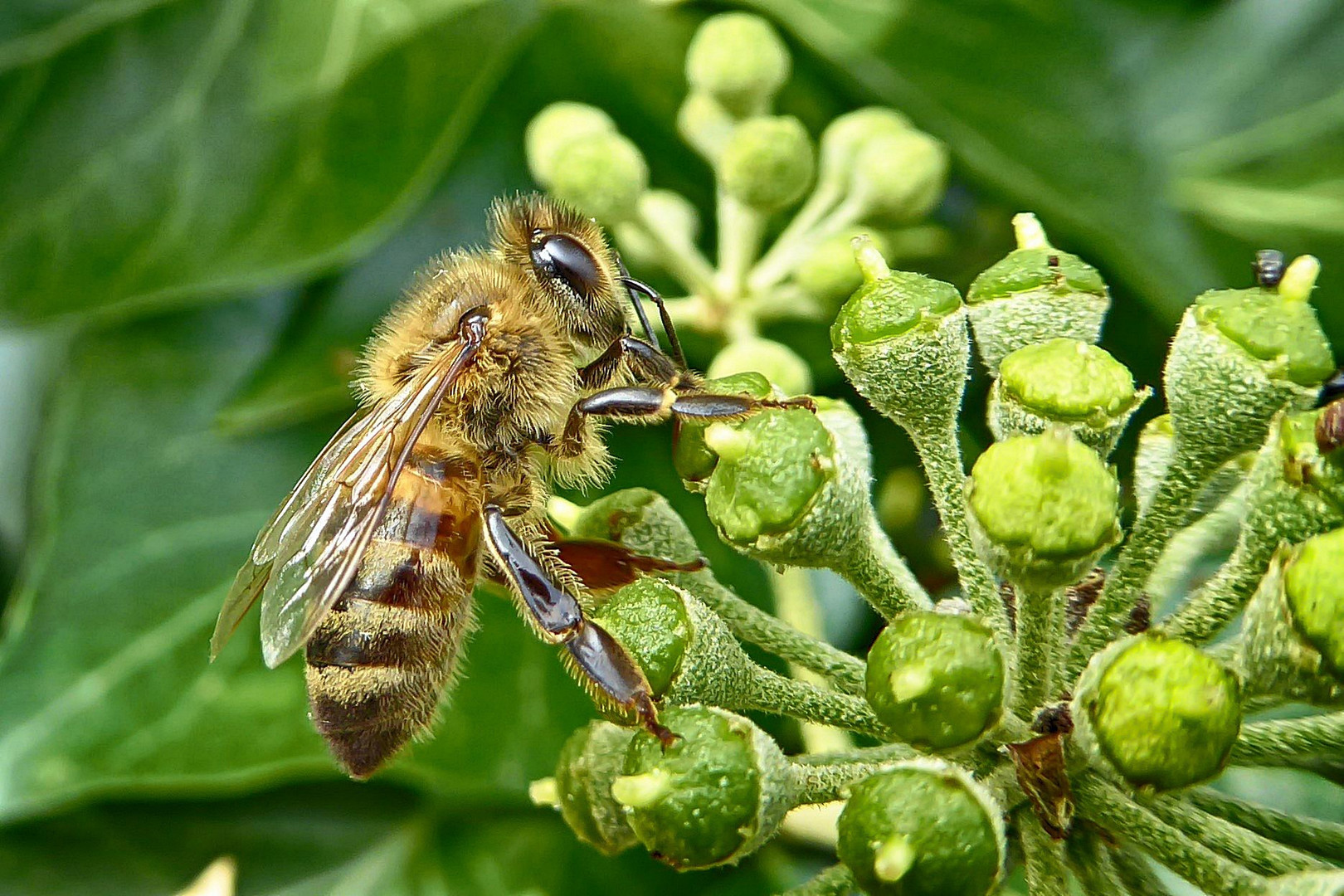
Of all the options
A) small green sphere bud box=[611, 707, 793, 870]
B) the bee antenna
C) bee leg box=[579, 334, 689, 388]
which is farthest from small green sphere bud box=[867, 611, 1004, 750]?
the bee antenna

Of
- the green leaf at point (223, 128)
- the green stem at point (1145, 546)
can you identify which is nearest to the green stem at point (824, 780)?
the green stem at point (1145, 546)

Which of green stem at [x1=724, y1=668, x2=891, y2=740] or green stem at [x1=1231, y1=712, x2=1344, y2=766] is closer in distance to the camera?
green stem at [x1=1231, y1=712, x2=1344, y2=766]

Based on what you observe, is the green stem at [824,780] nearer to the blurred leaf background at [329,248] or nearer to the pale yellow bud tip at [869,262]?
the pale yellow bud tip at [869,262]

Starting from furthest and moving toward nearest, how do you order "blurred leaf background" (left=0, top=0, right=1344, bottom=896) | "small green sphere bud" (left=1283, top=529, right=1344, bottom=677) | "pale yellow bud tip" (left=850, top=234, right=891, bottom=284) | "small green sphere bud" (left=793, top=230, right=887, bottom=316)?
"blurred leaf background" (left=0, top=0, right=1344, bottom=896) < "small green sphere bud" (left=793, top=230, right=887, bottom=316) < "pale yellow bud tip" (left=850, top=234, right=891, bottom=284) < "small green sphere bud" (left=1283, top=529, right=1344, bottom=677)

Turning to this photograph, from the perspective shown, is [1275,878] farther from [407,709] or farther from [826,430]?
[407,709]

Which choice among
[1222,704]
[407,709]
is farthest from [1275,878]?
[407,709]

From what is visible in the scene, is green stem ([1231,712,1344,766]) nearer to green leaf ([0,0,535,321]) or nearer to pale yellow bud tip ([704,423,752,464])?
pale yellow bud tip ([704,423,752,464])
